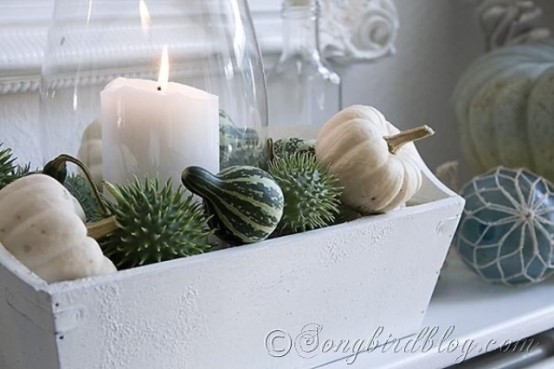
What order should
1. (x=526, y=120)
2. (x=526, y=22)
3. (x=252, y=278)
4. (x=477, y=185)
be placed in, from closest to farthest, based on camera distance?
(x=252, y=278), (x=477, y=185), (x=526, y=120), (x=526, y=22)

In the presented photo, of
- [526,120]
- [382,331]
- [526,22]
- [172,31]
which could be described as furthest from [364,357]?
[526,22]

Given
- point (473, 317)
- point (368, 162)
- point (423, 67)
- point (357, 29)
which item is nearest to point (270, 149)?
point (368, 162)

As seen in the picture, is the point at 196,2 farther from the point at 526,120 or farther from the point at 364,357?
the point at 526,120

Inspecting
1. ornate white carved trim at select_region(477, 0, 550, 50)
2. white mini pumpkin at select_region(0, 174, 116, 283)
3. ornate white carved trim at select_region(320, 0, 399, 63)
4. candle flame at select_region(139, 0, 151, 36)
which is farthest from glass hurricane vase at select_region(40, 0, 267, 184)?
ornate white carved trim at select_region(477, 0, 550, 50)

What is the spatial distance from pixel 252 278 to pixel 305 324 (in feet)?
0.21

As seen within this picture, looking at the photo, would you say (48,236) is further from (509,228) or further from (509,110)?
(509,110)

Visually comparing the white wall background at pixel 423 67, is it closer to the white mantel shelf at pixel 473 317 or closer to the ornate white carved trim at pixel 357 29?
the ornate white carved trim at pixel 357 29

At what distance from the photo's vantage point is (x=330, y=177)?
485mm

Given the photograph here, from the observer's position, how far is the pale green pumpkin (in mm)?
754

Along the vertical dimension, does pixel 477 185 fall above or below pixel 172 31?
below

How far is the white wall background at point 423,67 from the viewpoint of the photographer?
0.85 meters

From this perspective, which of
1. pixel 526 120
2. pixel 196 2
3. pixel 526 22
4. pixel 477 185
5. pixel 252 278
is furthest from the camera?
pixel 526 22

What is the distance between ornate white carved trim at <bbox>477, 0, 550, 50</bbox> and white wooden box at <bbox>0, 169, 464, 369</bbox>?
1.43ft
